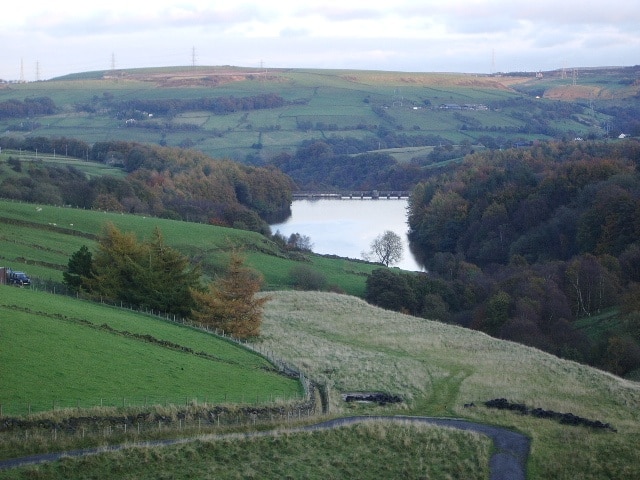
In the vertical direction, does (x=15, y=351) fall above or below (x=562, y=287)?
above

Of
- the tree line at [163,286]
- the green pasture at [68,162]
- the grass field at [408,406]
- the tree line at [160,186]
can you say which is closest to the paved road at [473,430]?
the grass field at [408,406]

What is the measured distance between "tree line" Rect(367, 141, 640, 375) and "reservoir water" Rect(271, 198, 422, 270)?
4.03 meters

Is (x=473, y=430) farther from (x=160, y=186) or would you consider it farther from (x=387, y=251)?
(x=160, y=186)

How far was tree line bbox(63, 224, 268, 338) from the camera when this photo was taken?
36906mm

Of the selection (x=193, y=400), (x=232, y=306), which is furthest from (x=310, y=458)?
(x=232, y=306)

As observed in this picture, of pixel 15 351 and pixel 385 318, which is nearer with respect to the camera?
pixel 15 351

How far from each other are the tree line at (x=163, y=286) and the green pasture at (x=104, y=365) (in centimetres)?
320

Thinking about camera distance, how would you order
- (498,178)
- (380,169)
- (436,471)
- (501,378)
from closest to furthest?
(436,471), (501,378), (498,178), (380,169)

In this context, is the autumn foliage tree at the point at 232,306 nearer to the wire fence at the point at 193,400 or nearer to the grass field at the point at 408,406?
the grass field at the point at 408,406

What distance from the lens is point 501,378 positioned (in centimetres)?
3303


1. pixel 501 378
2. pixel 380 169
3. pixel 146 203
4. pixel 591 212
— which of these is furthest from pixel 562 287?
pixel 380 169

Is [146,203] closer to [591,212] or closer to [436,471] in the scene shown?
[591,212]

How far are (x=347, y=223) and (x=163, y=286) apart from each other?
7432cm

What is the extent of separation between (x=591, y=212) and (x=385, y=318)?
3971 cm
